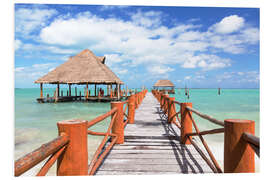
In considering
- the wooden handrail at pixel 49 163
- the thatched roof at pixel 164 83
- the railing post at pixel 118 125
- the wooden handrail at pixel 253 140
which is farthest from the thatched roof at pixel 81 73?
the thatched roof at pixel 164 83

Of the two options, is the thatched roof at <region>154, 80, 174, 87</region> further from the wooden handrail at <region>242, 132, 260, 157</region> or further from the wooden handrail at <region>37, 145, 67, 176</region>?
the wooden handrail at <region>37, 145, 67, 176</region>

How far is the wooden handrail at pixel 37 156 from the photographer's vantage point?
1.05m

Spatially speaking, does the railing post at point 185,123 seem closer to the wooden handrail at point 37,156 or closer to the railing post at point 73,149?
the railing post at point 73,149

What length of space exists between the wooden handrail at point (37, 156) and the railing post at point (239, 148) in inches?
56.9

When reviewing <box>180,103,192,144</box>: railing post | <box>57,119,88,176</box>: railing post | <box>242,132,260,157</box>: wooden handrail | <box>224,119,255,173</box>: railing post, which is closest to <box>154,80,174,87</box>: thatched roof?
<box>180,103,192,144</box>: railing post

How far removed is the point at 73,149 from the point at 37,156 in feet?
1.38

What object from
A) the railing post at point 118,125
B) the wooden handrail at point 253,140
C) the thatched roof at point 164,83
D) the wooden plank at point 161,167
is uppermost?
the thatched roof at point 164,83

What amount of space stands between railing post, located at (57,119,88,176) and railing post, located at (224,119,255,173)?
1.33 m

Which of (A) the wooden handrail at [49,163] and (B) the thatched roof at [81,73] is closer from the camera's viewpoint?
(A) the wooden handrail at [49,163]

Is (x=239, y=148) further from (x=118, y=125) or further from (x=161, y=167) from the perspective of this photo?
(x=118, y=125)

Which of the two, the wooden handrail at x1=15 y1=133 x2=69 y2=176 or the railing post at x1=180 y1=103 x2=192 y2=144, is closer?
the wooden handrail at x1=15 y1=133 x2=69 y2=176

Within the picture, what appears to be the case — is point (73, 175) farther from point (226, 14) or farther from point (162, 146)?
point (226, 14)

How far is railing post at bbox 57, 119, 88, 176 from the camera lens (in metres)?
1.55
